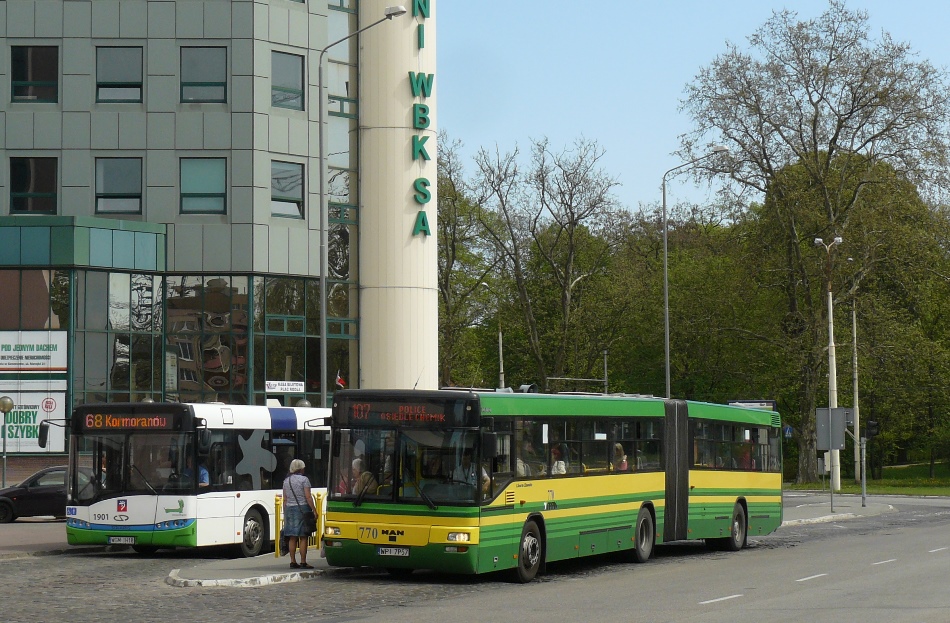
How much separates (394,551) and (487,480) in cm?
148

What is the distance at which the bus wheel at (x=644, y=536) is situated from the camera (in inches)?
880

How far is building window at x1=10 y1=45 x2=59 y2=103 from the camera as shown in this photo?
4231 cm

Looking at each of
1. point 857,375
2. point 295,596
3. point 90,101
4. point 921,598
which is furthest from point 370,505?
point 857,375

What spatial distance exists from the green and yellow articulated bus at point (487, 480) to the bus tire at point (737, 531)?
346 centimetres

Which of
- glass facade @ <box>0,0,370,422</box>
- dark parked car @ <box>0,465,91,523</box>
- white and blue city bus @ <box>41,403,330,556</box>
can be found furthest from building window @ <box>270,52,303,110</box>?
white and blue city bus @ <box>41,403,330,556</box>

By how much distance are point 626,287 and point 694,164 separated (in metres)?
13.4

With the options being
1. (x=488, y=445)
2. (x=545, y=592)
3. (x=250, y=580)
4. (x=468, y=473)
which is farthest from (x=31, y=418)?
(x=545, y=592)

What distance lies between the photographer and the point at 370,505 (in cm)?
1794

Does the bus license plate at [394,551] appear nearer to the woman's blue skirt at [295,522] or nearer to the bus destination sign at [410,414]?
the bus destination sign at [410,414]

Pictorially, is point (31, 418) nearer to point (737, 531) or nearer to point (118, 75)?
point (118, 75)

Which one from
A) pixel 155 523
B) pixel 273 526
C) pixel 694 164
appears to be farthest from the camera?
pixel 694 164

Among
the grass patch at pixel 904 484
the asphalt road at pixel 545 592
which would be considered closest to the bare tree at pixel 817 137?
the grass patch at pixel 904 484

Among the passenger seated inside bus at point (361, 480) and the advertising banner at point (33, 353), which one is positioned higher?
the advertising banner at point (33, 353)

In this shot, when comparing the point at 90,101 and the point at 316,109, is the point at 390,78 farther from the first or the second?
the point at 90,101
